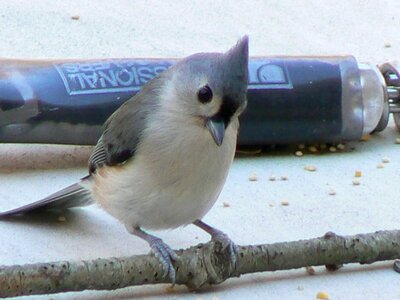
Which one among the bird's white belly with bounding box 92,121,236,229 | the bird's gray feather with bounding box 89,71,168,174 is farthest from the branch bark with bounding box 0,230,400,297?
the bird's gray feather with bounding box 89,71,168,174

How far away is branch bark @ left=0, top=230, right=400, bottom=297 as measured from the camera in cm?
297

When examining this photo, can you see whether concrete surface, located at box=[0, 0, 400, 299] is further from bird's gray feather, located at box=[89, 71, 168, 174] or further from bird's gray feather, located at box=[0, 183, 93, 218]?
bird's gray feather, located at box=[89, 71, 168, 174]

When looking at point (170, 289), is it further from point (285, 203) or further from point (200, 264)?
point (285, 203)

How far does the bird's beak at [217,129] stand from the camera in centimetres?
288

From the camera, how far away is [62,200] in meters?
3.59

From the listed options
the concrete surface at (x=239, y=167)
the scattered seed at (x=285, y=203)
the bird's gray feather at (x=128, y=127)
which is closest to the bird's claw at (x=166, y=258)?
the concrete surface at (x=239, y=167)

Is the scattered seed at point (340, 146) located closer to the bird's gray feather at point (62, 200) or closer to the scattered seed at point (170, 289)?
the bird's gray feather at point (62, 200)

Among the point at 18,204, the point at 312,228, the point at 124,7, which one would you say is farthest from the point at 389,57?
the point at 18,204

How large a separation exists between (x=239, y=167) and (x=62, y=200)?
2.61 feet

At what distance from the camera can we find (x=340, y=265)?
133 inches

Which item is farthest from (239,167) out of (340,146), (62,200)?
(62,200)

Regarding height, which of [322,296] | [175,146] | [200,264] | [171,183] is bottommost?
[322,296]

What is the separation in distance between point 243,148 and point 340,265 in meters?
0.98

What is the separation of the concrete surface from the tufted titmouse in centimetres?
23
